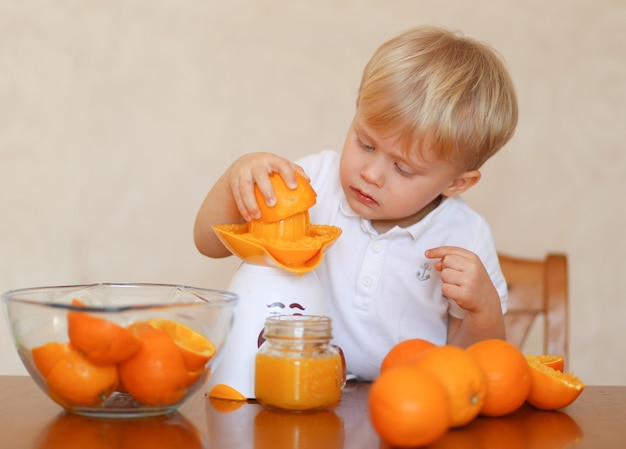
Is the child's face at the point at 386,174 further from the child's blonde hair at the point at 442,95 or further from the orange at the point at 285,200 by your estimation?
the orange at the point at 285,200

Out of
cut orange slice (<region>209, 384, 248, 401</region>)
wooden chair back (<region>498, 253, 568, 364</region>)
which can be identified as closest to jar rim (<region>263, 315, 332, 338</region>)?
cut orange slice (<region>209, 384, 248, 401</region>)

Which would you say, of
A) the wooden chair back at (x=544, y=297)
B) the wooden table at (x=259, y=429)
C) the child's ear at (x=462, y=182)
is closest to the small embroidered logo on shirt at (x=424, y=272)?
the child's ear at (x=462, y=182)

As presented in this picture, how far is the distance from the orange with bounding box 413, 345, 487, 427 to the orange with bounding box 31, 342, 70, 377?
33 centimetres

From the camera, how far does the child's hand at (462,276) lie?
Answer: 1046 millimetres

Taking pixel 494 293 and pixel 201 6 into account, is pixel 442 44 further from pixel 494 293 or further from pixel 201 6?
pixel 201 6

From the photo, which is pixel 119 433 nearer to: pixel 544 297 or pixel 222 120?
pixel 544 297

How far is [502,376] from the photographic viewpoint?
2.68 ft

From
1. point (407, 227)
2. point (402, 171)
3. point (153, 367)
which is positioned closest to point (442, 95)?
point (402, 171)

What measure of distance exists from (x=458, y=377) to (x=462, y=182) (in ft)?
1.88

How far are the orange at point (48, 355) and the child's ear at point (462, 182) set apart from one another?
2.29 ft

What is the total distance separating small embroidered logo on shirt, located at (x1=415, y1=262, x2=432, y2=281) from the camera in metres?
1.24

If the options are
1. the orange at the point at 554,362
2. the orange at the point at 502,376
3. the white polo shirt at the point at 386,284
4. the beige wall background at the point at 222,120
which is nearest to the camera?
the orange at the point at 502,376

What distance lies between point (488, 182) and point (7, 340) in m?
1.23

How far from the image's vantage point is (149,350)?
74 cm
